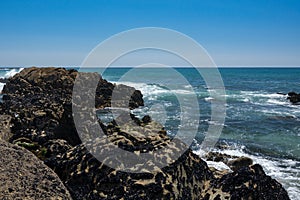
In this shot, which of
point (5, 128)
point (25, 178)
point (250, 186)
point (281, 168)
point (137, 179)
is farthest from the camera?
point (281, 168)

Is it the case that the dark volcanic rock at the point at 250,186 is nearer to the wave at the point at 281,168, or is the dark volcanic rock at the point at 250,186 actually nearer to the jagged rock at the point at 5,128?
Answer: the wave at the point at 281,168

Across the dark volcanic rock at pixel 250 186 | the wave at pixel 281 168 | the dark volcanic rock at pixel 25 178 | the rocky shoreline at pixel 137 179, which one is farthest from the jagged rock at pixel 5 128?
the wave at pixel 281 168

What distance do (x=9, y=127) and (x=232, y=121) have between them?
963 inches

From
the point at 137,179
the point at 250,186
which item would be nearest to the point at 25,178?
the point at 137,179

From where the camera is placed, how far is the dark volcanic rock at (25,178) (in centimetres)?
437

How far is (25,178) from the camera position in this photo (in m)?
4.66

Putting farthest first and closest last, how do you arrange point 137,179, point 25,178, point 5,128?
point 5,128
point 137,179
point 25,178

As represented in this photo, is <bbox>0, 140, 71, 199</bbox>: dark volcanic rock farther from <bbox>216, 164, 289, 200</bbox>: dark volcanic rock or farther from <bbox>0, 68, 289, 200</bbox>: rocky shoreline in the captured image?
<bbox>216, 164, 289, 200</bbox>: dark volcanic rock

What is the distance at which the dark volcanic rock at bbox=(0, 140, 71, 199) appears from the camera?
14.3 ft

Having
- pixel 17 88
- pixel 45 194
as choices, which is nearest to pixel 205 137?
pixel 45 194

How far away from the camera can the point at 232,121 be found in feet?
107

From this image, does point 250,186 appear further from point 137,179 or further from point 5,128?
point 5,128

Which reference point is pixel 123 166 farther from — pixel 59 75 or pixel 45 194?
pixel 59 75

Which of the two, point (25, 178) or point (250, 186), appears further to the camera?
point (250, 186)
